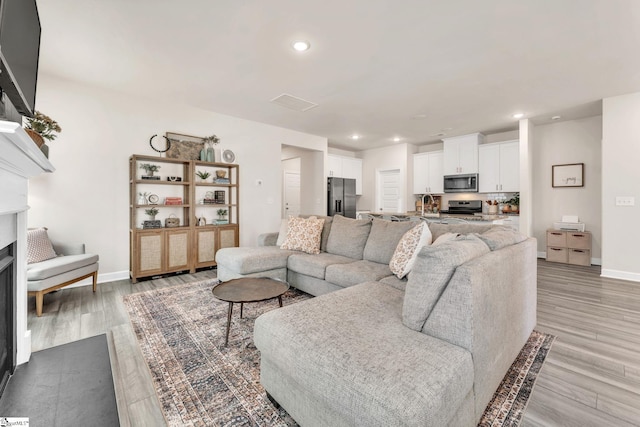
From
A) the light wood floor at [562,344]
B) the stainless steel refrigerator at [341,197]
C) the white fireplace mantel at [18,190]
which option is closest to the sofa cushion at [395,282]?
the light wood floor at [562,344]

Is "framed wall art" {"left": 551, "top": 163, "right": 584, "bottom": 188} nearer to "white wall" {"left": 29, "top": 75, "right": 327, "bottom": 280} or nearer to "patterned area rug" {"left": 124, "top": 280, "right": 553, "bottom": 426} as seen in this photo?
"patterned area rug" {"left": 124, "top": 280, "right": 553, "bottom": 426}

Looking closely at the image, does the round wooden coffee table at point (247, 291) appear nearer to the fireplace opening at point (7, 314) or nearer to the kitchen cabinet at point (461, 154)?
the fireplace opening at point (7, 314)

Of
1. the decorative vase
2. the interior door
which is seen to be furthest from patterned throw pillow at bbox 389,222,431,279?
the interior door

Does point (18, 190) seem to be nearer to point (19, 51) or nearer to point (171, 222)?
point (19, 51)

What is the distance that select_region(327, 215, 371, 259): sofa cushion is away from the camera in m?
3.30

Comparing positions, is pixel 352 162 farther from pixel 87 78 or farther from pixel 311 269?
pixel 87 78

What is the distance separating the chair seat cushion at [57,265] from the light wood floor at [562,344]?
0.38 meters

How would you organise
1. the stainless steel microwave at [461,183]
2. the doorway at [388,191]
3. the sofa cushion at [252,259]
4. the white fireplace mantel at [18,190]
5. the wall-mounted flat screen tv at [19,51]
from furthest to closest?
1. the doorway at [388,191]
2. the stainless steel microwave at [461,183]
3. the sofa cushion at [252,259]
4. the wall-mounted flat screen tv at [19,51]
5. the white fireplace mantel at [18,190]

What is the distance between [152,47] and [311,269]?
107 inches

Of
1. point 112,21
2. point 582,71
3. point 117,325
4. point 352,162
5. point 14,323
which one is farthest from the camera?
point 352,162

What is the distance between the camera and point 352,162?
772cm

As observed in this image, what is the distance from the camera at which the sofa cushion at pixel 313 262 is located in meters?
3.02

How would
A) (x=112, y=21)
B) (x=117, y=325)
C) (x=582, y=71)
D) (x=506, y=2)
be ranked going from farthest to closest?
(x=582, y=71) → (x=117, y=325) → (x=112, y=21) → (x=506, y=2)

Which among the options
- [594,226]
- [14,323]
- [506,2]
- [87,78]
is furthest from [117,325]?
[594,226]
